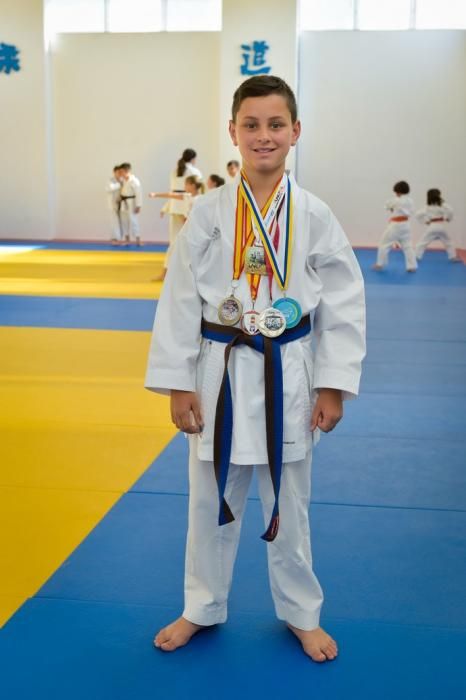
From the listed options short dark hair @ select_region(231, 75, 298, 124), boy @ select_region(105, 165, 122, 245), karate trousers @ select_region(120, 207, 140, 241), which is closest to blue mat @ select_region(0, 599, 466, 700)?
short dark hair @ select_region(231, 75, 298, 124)

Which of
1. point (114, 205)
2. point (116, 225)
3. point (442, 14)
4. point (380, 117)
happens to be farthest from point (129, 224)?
point (442, 14)

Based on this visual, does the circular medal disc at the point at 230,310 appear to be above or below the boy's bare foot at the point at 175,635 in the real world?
above

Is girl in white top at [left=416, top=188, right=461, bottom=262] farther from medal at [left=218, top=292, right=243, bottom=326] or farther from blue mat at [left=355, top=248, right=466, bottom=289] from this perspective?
medal at [left=218, top=292, right=243, bottom=326]

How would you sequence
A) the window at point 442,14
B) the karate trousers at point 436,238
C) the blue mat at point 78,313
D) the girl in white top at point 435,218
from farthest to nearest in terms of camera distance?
1. the window at point 442,14
2. the girl in white top at point 435,218
3. the karate trousers at point 436,238
4. the blue mat at point 78,313

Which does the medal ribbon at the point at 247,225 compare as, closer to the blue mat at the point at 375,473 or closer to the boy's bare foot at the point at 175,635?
the boy's bare foot at the point at 175,635

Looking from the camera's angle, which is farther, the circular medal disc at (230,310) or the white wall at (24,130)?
the white wall at (24,130)

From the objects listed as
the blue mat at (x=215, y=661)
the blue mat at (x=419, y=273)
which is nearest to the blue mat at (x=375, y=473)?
the blue mat at (x=215, y=661)

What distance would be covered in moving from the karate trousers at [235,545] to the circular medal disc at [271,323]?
16.2 inches

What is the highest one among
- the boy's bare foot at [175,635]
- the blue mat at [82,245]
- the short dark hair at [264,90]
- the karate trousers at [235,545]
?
the short dark hair at [264,90]

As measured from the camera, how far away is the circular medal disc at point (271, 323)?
2.48m

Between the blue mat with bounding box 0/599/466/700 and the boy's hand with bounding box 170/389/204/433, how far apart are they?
0.68m

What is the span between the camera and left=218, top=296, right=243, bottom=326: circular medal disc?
2490 mm

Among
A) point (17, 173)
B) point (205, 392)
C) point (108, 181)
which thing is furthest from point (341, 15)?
point (205, 392)

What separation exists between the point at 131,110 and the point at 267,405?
1617 centimetres
